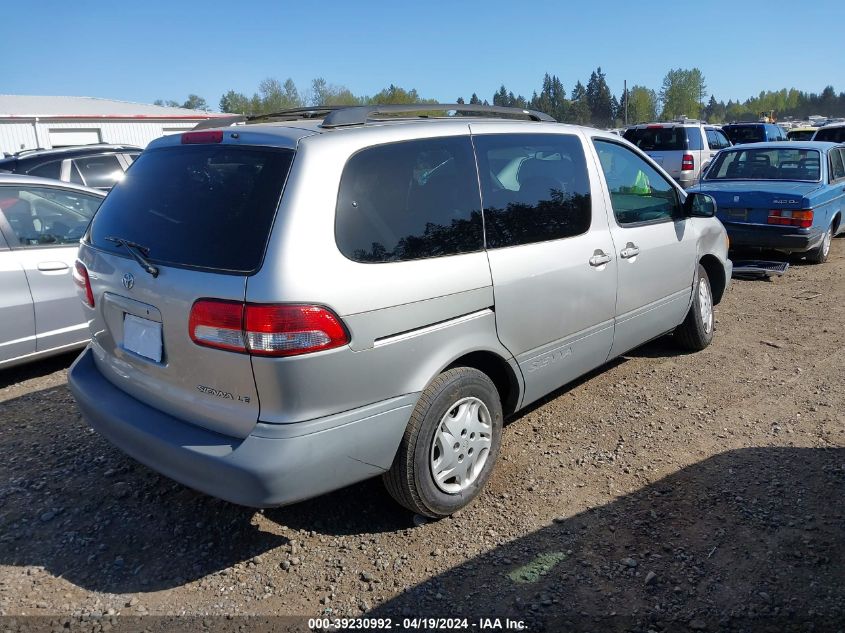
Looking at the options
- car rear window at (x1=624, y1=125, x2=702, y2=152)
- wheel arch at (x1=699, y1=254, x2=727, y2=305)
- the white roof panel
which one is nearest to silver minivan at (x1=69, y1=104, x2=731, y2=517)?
wheel arch at (x1=699, y1=254, x2=727, y2=305)

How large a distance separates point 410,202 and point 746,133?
835 inches

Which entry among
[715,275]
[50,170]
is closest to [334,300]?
[715,275]

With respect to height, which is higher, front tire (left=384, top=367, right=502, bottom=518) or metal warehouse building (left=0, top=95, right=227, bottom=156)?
metal warehouse building (left=0, top=95, right=227, bottom=156)

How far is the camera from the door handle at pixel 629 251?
4.15 metres

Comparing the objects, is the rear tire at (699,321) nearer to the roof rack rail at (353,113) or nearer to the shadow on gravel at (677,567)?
the shadow on gravel at (677,567)

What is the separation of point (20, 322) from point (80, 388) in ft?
6.32

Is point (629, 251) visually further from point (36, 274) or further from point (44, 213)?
point (44, 213)

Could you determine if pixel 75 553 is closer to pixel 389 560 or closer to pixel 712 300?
pixel 389 560

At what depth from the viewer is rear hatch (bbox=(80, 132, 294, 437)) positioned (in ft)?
8.41

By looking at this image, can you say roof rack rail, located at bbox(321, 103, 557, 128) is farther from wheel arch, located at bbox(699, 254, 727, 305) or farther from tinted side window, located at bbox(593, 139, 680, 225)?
wheel arch, located at bbox(699, 254, 727, 305)

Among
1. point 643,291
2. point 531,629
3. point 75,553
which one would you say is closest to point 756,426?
point 643,291

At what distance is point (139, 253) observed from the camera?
286 centimetres

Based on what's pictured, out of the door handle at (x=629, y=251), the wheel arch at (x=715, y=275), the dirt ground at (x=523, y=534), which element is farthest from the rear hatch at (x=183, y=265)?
the wheel arch at (x=715, y=275)

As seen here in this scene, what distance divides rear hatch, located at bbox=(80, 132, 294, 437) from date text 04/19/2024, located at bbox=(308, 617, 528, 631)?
0.84m
